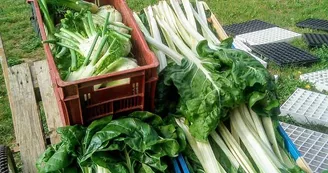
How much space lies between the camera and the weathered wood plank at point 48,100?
3197 millimetres

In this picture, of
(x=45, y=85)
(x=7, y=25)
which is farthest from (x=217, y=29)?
(x=7, y=25)

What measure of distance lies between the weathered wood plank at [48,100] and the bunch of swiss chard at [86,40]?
0.72 metres

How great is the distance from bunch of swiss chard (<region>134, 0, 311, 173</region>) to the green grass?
2306 millimetres

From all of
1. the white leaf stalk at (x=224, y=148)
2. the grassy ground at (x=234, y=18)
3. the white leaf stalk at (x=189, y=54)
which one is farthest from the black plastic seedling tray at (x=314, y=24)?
the white leaf stalk at (x=224, y=148)

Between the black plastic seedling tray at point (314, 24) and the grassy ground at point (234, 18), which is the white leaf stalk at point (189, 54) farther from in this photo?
the black plastic seedling tray at point (314, 24)

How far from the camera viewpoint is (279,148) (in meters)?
2.59

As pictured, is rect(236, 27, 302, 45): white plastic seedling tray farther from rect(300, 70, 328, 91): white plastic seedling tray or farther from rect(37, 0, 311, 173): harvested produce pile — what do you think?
rect(37, 0, 311, 173): harvested produce pile

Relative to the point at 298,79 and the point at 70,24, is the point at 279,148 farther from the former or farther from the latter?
the point at 298,79

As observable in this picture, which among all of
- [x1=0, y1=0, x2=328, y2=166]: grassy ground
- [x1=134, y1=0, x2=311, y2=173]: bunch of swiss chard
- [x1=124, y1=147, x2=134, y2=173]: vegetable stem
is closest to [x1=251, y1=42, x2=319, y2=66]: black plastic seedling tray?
[x1=0, y1=0, x2=328, y2=166]: grassy ground

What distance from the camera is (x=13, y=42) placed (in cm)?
600

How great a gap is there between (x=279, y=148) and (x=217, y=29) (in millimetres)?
1293

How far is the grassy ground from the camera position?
16.6 feet

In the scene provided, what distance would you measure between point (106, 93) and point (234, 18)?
4456 mm

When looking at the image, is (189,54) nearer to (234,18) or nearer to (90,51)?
(90,51)
